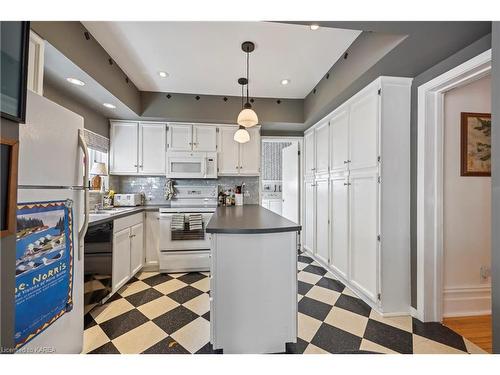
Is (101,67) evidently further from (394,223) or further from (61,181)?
(394,223)

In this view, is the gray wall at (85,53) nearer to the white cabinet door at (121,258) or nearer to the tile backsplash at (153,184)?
the tile backsplash at (153,184)

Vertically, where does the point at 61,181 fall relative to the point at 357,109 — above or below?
below

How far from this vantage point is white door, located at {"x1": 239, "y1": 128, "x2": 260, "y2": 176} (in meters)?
3.56

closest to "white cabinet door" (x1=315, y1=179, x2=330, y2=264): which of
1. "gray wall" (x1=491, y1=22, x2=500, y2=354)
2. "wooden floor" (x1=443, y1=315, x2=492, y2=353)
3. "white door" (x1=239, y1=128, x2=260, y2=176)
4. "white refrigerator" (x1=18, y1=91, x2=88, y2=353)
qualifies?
"white door" (x1=239, y1=128, x2=260, y2=176)

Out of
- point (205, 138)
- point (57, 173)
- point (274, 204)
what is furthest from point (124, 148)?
point (274, 204)

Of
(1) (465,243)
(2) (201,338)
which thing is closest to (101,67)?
(2) (201,338)

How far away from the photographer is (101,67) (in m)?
2.12

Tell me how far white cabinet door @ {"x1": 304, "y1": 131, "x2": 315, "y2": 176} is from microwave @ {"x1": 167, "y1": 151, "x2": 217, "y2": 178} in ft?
5.17

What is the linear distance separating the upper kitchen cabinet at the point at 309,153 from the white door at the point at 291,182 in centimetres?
22

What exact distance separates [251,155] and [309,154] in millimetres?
995

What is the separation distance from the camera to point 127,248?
2559mm

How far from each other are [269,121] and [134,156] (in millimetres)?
2185

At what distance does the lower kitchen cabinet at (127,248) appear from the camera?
2.31m

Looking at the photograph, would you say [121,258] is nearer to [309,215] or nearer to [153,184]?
[153,184]
